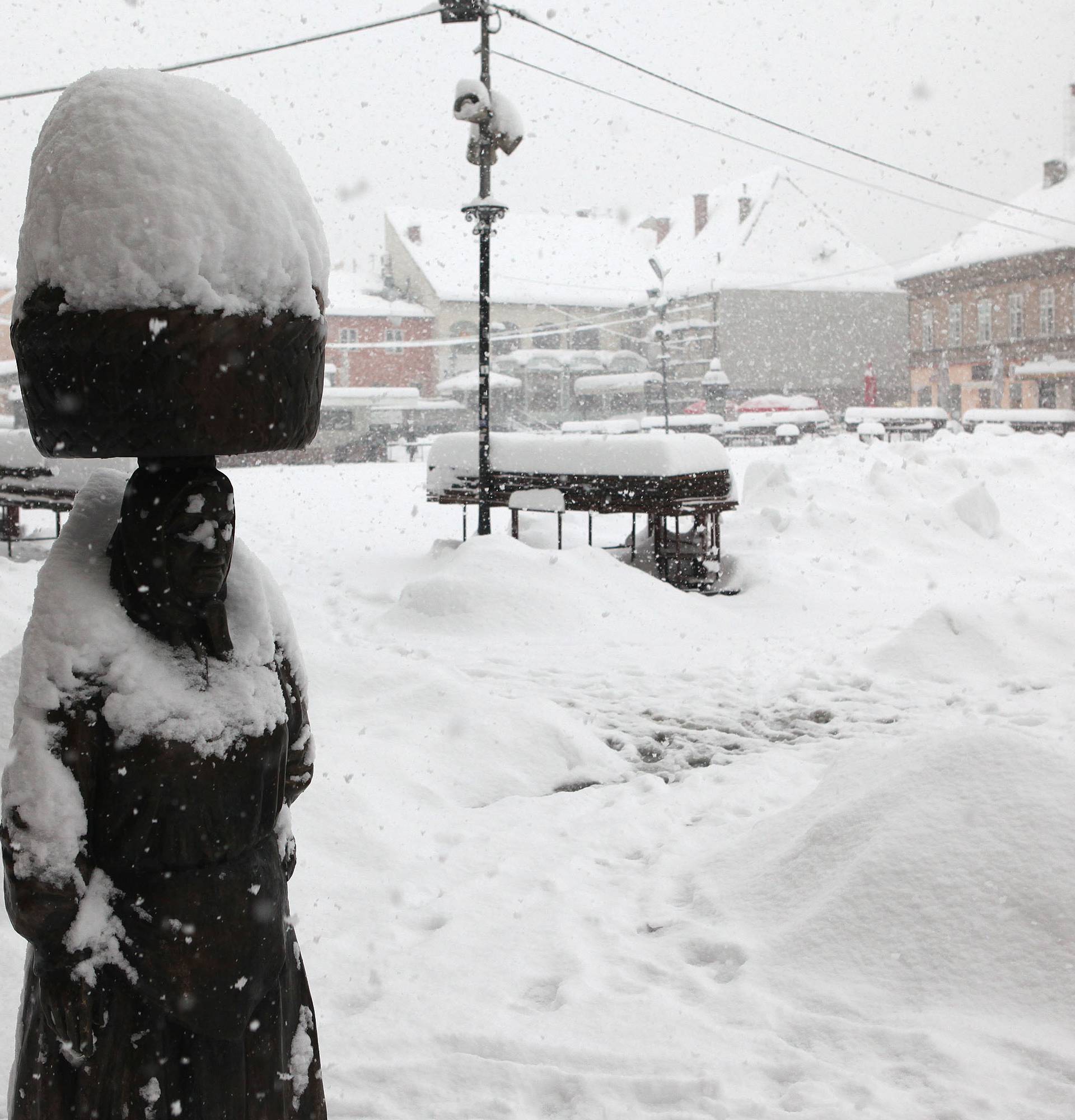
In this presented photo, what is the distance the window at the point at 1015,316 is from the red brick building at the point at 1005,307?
4 centimetres

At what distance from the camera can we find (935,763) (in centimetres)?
420

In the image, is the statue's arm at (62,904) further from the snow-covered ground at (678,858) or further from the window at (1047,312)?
the window at (1047,312)

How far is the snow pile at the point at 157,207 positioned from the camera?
1.68 meters

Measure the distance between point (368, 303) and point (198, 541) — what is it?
53517 millimetres

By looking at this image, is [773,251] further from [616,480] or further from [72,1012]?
[72,1012]

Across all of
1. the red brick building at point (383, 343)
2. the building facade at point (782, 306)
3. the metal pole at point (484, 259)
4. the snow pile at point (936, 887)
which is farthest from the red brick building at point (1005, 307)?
the snow pile at point (936, 887)

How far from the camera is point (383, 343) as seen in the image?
51.0 meters

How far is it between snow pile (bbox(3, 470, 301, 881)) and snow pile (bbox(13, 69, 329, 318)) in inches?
17.5

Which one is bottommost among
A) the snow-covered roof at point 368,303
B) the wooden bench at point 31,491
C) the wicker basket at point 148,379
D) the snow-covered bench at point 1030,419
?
the wooden bench at point 31,491

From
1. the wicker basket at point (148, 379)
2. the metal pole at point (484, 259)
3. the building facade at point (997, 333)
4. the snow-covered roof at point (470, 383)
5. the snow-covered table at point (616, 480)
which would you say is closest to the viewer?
the wicker basket at point (148, 379)

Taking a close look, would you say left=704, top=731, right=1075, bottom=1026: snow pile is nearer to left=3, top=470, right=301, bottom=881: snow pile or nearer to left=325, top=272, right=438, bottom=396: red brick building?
left=3, top=470, right=301, bottom=881: snow pile

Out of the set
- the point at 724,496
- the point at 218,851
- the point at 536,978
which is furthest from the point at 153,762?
the point at 724,496

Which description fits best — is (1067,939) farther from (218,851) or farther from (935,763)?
(218,851)

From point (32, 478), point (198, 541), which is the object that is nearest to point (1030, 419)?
point (32, 478)
